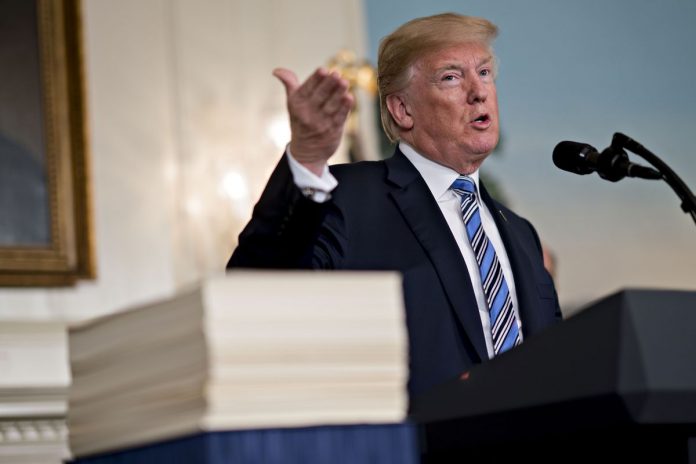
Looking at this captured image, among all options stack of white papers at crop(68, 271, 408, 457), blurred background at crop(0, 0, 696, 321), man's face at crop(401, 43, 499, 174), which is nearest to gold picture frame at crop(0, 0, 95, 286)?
blurred background at crop(0, 0, 696, 321)

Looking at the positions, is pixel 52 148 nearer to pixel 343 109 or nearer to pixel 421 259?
pixel 421 259

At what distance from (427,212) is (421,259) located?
137mm

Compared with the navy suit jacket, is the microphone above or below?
above

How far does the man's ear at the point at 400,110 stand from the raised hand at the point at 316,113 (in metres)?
1.24

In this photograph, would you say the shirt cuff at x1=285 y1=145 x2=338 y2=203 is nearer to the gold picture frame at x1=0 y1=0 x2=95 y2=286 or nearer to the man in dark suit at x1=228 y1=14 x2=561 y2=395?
the man in dark suit at x1=228 y1=14 x2=561 y2=395

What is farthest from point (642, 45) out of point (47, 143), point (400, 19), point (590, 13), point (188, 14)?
point (47, 143)

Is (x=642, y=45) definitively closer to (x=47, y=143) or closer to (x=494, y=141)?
(x=47, y=143)

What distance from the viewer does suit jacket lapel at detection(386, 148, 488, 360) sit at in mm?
2318

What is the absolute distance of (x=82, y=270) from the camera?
699cm

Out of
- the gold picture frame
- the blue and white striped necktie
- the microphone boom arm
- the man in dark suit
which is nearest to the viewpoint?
the man in dark suit

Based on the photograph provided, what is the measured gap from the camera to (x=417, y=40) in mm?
2941

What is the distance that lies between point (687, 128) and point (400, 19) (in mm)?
2204

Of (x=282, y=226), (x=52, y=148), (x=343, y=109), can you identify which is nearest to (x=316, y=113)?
(x=343, y=109)

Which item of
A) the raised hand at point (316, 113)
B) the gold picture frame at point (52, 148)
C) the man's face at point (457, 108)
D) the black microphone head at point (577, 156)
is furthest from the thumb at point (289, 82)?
the gold picture frame at point (52, 148)
